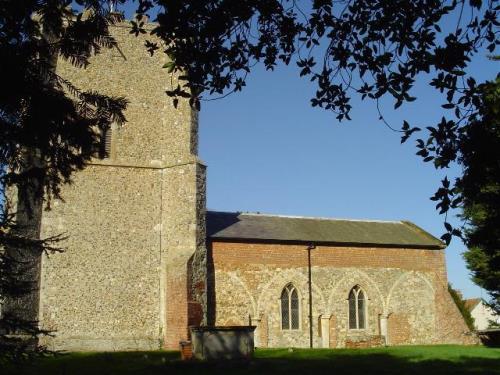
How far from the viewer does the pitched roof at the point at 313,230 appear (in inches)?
1047

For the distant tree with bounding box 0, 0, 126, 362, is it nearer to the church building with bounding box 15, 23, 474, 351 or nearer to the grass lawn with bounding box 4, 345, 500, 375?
the grass lawn with bounding box 4, 345, 500, 375

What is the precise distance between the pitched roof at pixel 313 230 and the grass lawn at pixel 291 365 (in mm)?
7993

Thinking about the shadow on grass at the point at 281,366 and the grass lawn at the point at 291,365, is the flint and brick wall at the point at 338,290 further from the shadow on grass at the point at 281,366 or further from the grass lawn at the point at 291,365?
the shadow on grass at the point at 281,366

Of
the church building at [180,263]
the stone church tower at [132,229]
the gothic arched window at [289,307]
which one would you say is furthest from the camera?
the gothic arched window at [289,307]

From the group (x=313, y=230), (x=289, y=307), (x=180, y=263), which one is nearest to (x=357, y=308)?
(x=289, y=307)

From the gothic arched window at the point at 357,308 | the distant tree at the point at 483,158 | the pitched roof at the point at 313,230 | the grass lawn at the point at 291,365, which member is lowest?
the grass lawn at the point at 291,365

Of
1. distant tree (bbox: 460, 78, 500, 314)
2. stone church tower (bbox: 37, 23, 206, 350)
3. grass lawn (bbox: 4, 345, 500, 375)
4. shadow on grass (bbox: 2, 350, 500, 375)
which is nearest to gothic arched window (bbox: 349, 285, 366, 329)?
grass lawn (bbox: 4, 345, 500, 375)

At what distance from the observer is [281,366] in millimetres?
15641

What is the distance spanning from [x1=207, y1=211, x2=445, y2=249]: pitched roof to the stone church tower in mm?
2768

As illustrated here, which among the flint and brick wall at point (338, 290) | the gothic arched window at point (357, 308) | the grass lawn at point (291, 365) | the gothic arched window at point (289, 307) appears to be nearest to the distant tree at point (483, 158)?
the grass lawn at point (291, 365)

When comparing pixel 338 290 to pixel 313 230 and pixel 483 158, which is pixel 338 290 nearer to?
pixel 313 230

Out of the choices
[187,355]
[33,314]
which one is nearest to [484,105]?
[187,355]

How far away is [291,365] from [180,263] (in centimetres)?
782

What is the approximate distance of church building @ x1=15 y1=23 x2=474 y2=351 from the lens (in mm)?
22141
